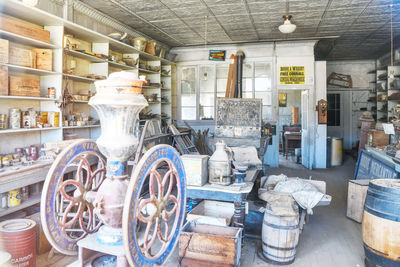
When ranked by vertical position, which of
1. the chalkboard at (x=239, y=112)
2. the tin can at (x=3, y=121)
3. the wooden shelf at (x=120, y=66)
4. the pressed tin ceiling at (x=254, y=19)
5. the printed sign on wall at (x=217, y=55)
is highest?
the pressed tin ceiling at (x=254, y=19)

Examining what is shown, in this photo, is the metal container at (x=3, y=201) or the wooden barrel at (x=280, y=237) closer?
the wooden barrel at (x=280, y=237)

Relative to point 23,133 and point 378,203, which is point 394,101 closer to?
point 378,203

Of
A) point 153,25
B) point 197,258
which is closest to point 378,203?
point 197,258

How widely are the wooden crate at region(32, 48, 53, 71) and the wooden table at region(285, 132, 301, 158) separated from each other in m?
7.43

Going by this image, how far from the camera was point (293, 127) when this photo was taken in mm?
9820

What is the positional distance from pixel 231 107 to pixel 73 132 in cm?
275

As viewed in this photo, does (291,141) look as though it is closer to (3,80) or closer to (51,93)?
(51,93)

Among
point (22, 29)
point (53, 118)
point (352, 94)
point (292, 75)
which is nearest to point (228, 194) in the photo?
point (53, 118)

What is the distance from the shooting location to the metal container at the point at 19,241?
241 cm

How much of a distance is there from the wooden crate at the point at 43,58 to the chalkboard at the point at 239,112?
291 cm

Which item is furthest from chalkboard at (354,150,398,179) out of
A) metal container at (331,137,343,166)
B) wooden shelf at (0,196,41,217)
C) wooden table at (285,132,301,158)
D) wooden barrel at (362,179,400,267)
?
wooden shelf at (0,196,41,217)

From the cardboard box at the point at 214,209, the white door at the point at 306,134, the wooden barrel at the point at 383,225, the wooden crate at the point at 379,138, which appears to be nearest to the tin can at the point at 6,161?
the cardboard box at the point at 214,209

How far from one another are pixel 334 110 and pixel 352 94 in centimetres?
79

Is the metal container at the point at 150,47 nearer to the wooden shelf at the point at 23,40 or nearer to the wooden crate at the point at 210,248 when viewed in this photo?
the wooden shelf at the point at 23,40
